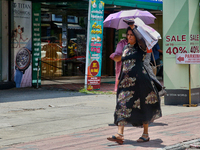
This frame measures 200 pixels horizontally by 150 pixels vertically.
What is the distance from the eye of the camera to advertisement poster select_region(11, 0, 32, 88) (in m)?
13.8

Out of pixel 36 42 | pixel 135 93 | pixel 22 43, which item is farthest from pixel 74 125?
pixel 36 42

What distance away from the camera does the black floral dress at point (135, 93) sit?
570 cm

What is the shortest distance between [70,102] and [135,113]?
530 cm

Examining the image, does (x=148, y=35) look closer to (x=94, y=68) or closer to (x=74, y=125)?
(x=74, y=125)

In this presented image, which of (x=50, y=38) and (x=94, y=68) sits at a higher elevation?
(x=50, y=38)

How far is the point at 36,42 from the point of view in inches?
569

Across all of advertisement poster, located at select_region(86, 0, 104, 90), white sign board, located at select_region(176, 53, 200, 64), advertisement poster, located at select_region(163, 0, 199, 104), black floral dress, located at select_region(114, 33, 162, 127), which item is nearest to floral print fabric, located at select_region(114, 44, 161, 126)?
black floral dress, located at select_region(114, 33, 162, 127)

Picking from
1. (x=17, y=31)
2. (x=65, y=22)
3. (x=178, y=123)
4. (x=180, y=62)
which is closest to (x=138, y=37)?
(x=178, y=123)

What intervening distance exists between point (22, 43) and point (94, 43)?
8.98 ft

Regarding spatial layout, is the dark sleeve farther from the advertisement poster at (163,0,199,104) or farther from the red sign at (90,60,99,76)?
the red sign at (90,60,99,76)

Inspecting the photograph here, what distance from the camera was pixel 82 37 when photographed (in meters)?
16.9

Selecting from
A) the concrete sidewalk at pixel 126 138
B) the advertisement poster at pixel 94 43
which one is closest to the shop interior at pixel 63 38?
the advertisement poster at pixel 94 43

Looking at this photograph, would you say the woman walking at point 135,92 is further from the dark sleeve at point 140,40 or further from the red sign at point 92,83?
the red sign at point 92,83

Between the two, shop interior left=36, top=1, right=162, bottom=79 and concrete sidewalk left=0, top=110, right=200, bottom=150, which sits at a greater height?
shop interior left=36, top=1, right=162, bottom=79
